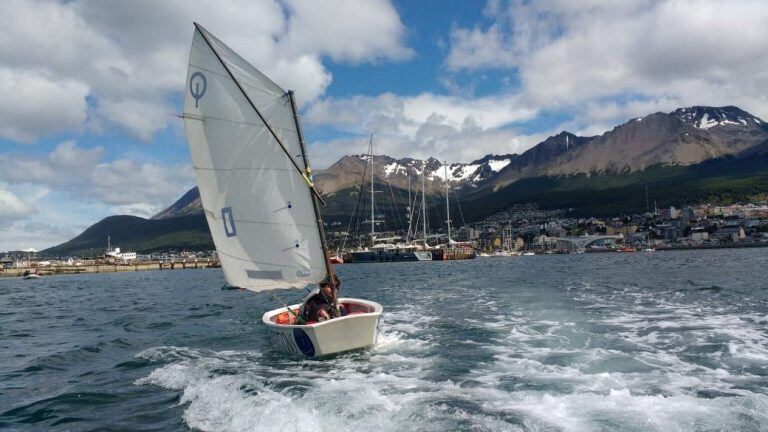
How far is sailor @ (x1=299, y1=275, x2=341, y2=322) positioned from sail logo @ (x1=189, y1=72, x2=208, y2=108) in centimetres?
929

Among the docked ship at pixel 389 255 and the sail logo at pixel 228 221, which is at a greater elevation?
the sail logo at pixel 228 221

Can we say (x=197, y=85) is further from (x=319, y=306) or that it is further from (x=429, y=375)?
(x=429, y=375)

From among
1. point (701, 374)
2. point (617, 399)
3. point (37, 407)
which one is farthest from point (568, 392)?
point (37, 407)

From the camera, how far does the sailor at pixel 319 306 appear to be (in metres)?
21.0

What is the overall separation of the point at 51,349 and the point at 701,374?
26509 mm

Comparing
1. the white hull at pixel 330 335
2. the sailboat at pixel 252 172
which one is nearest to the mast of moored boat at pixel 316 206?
the sailboat at pixel 252 172

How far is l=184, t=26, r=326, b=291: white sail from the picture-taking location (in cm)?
2091

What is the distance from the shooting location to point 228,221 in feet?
71.2

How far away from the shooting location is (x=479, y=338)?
22234 millimetres

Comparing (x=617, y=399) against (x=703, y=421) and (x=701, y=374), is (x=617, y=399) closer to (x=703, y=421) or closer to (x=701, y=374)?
(x=703, y=421)

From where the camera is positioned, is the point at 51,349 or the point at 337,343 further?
the point at 51,349

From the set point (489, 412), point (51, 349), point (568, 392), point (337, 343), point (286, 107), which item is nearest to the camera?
point (489, 412)

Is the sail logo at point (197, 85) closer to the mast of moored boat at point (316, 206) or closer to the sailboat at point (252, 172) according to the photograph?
the sailboat at point (252, 172)

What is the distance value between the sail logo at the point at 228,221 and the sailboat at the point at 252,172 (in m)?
0.04
